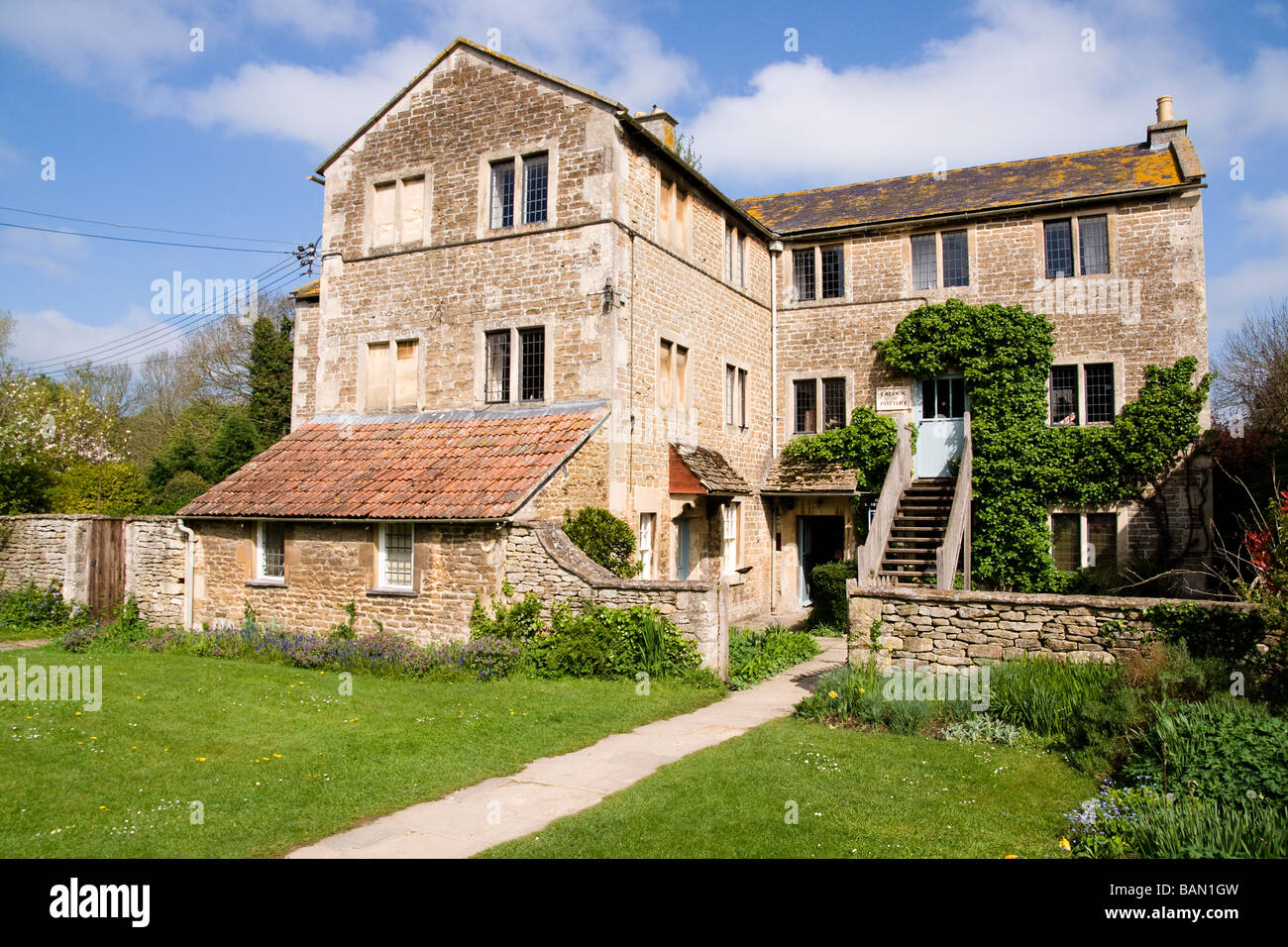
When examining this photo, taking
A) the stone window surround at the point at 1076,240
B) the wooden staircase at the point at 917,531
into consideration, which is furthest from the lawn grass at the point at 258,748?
the stone window surround at the point at 1076,240

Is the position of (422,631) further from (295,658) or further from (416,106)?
(416,106)

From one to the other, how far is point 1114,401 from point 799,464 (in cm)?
719

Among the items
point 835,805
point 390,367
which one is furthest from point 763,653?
point 390,367

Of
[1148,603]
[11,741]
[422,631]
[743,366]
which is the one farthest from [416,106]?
[1148,603]

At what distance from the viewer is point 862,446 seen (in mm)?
20953

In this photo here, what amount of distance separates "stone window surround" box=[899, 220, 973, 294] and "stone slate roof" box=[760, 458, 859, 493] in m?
4.74

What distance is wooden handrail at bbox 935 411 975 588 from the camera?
14219 millimetres

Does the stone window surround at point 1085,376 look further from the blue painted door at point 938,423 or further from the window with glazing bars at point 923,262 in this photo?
the window with glazing bars at point 923,262

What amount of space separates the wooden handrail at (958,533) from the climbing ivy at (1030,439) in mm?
1115

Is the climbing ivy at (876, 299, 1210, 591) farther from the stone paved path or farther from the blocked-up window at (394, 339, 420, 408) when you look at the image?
the blocked-up window at (394, 339, 420, 408)

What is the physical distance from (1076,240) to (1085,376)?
316 cm

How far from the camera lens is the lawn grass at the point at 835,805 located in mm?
6359

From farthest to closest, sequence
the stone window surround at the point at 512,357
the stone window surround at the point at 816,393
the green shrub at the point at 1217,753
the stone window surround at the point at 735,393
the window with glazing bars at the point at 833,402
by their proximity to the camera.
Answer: the window with glazing bars at the point at 833,402, the stone window surround at the point at 816,393, the stone window surround at the point at 735,393, the stone window surround at the point at 512,357, the green shrub at the point at 1217,753
